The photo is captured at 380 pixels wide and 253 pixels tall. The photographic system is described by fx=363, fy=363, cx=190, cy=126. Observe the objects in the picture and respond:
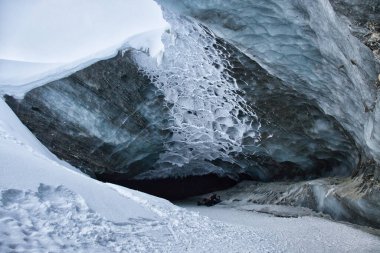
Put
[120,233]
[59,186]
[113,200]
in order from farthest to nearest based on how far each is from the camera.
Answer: [113,200] → [59,186] → [120,233]

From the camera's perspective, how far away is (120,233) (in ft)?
7.35

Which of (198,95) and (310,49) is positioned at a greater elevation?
(310,49)

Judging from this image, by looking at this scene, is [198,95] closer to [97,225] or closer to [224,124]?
[224,124]

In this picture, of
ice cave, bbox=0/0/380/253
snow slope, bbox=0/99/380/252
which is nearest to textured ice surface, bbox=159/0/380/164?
ice cave, bbox=0/0/380/253

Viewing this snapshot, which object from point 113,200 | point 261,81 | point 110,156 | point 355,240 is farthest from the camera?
point 110,156

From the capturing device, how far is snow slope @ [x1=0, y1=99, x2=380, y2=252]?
1.84m

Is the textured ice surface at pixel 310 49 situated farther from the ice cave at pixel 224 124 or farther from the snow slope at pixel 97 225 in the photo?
the snow slope at pixel 97 225

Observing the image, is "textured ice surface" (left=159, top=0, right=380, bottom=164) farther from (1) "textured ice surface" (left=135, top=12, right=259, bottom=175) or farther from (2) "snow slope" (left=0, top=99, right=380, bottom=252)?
(2) "snow slope" (left=0, top=99, right=380, bottom=252)

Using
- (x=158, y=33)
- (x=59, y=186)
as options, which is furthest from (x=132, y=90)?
(x=59, y=186)

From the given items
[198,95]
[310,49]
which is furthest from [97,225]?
[198,95]

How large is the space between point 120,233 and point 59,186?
0.55 m

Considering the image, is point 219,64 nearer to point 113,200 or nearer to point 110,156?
point 110,156

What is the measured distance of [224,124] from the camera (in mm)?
7035

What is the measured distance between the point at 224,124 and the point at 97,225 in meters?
5.03
